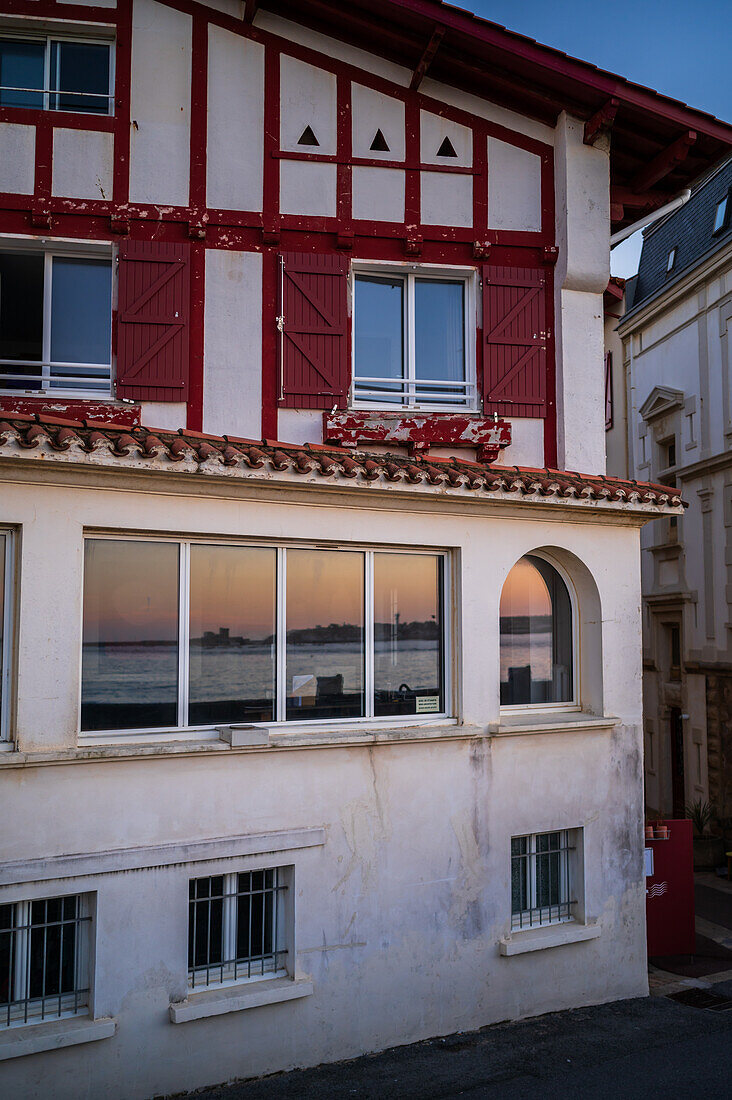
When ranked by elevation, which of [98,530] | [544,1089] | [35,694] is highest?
[98,530]

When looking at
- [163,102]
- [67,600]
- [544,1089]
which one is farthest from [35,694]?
[163,102]

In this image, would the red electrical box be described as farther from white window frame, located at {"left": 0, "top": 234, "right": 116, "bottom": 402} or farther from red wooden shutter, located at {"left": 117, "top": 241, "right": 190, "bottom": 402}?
white window frame, located at {"left": 0, "top": 234, "right": 116, "bottom": 402}

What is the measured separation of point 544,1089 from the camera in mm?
8070

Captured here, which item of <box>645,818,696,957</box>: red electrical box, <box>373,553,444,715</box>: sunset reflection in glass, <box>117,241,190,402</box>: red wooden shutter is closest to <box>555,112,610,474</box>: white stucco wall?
<box>373,553,444,715</box>: sunset reflection in glass

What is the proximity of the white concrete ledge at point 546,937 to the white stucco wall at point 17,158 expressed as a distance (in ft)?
29.7

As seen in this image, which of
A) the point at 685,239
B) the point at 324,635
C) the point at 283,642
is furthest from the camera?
the point at 685,239

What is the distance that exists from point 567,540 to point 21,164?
6.94 metres

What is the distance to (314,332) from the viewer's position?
1021cm

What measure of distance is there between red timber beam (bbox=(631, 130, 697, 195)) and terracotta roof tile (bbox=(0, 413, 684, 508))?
4039mm

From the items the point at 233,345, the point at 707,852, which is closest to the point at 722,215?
the point at 707,852

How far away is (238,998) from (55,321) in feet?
22.3

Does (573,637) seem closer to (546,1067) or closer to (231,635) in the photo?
(231,635)

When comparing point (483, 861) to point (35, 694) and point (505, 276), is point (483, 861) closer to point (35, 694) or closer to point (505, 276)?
point (35, 694)

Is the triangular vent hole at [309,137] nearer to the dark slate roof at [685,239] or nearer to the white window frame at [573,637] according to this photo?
the white window frame at [573,637]
